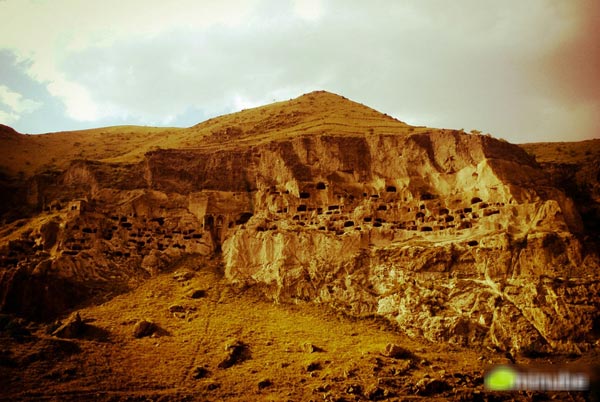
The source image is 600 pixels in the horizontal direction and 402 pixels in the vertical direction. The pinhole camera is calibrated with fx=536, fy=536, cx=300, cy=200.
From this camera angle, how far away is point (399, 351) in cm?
2986

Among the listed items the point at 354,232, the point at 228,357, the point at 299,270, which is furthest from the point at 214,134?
the point at 228,357

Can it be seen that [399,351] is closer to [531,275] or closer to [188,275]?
[531,275]

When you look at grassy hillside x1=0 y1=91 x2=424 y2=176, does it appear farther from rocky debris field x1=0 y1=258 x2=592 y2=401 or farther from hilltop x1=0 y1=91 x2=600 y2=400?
rocky debris field x1=0 y1=258 x2=592 y2=401

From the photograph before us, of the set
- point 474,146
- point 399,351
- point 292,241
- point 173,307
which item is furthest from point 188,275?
point 474,146

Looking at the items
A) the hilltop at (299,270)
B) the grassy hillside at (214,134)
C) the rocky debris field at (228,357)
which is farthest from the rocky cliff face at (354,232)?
the grassy hillside at (214,134)

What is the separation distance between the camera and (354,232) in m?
38.9

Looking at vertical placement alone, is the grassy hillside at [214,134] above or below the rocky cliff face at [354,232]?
above

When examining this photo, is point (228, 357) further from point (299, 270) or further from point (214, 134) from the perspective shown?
point (214, 134)

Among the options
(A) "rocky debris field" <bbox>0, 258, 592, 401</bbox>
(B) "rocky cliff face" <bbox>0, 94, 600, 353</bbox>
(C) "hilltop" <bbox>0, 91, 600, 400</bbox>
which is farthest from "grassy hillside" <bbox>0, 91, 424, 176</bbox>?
(A) "rocky debris field" <bbox>0, 258, 592, 401</bbox>

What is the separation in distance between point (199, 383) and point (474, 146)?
29496 mm

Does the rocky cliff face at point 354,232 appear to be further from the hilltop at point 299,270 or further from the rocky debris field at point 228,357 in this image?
the rocky debris field at point 228,357

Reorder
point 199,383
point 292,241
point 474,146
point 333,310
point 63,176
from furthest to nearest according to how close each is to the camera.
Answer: point 63,176, point 474,146, point 292,241, point 333,310, point 199,383

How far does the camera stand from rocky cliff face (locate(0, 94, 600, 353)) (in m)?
32.4

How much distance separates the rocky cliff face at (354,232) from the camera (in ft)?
106
